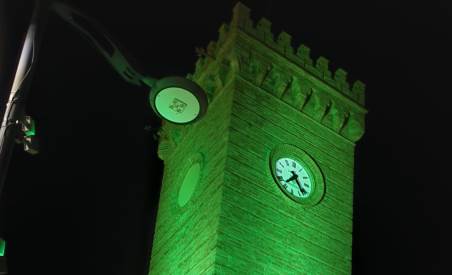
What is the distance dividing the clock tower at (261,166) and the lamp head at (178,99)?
8.63 m

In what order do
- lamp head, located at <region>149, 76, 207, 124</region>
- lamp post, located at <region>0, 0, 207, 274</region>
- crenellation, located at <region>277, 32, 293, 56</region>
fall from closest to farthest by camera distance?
1. lamp post, located at <region>0, 0, 207, 274</region>
2. lamp head, located at <region>149, 76, 207, 124</region>
3. crenellation, located at <region>277, 32, 293, 56</region>

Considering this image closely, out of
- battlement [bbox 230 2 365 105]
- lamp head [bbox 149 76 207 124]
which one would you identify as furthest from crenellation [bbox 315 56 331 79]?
lamp head [bbox 149 76 207 124]

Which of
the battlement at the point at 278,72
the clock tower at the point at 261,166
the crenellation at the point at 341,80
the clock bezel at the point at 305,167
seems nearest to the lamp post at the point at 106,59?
the clock tower at the point at 261,166

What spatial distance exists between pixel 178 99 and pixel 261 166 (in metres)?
10.8

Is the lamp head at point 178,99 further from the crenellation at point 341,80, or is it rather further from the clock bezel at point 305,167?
the crenellation at point 341,80

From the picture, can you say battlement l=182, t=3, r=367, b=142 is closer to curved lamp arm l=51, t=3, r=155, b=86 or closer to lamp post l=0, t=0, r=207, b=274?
lamp post l=0, t=0, r=207, b=274

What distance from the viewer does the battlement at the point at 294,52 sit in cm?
2030

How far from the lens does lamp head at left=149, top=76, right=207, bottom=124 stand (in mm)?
7691

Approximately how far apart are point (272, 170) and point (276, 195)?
2.03 feet

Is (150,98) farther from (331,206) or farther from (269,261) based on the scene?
(331,206)

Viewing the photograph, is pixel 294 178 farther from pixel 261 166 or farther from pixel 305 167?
pixel 261 166

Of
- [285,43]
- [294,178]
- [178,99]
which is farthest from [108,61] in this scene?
[285,43]

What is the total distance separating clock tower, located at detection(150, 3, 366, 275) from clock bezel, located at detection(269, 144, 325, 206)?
0.08 ft

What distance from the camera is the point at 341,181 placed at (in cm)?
1964
